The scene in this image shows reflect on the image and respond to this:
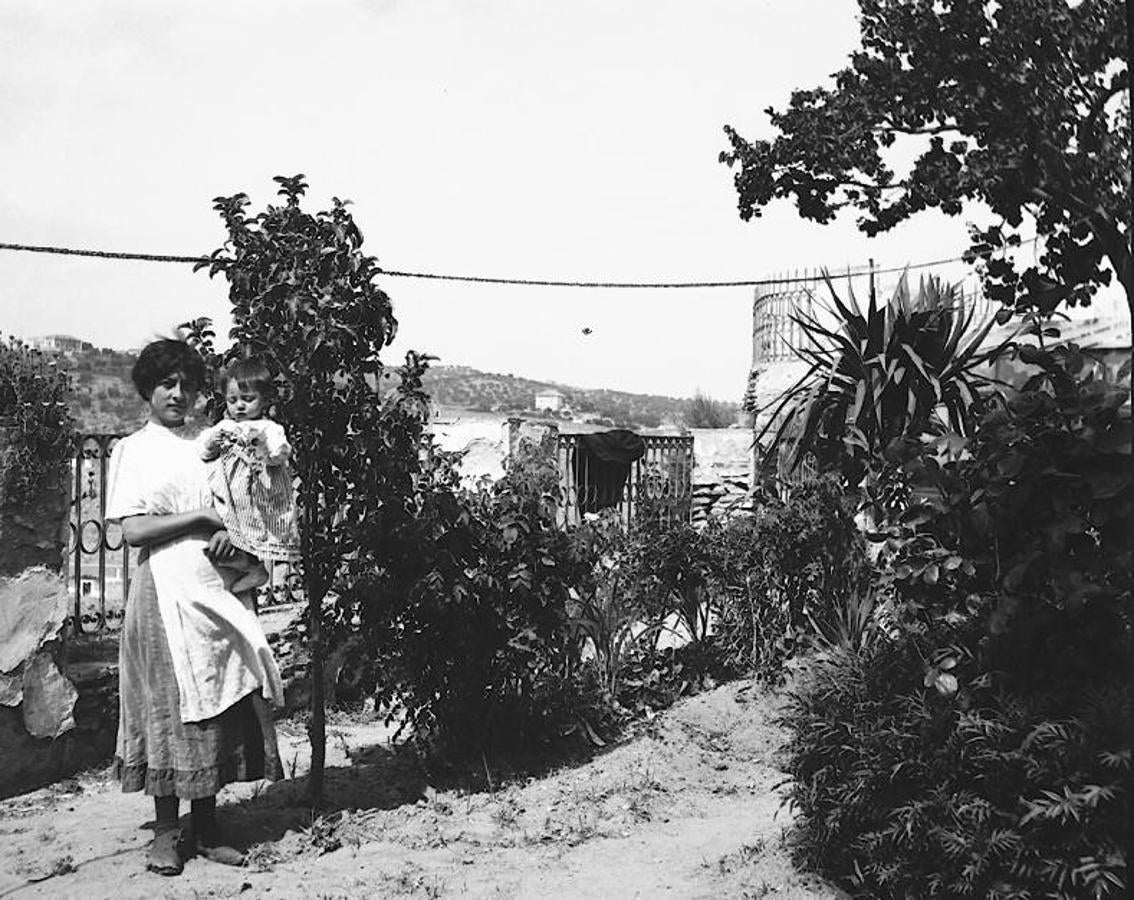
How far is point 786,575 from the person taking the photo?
694cm

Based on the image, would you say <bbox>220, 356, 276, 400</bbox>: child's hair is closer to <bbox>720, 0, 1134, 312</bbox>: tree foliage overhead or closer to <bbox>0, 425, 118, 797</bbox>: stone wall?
<bbox>0, 425, 118, 797</bbox>: stone wall

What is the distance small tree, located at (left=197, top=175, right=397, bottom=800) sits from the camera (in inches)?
185

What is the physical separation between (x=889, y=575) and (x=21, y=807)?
13.2 ft

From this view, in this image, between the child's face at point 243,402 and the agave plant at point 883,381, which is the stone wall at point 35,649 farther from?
the agave plant at point 883,381

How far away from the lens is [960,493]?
3.42 meters

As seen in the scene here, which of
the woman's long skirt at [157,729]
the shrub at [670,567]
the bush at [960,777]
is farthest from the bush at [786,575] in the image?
the woman's long skirt at [157,729]

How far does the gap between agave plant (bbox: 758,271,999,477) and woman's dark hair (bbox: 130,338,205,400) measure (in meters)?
3.91

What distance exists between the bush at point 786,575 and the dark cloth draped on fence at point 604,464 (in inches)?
331

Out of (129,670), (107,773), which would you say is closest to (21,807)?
(107,773)

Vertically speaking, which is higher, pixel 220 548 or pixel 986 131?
pixel 986 131

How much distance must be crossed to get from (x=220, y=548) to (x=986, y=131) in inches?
459

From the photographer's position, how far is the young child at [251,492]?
14.2 feet

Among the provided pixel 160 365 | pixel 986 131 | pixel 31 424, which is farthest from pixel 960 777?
pixel 986 131

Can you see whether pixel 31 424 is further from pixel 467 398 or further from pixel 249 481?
pixel 467 398
